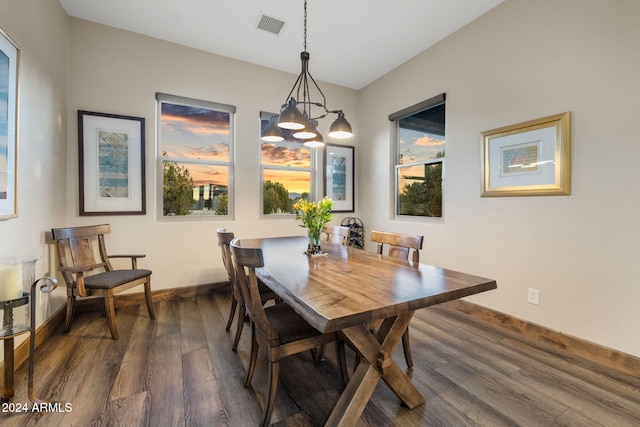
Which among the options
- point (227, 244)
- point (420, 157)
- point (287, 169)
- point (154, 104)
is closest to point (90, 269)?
point (227, 244)

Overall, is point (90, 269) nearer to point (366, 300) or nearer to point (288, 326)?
point (288, 326)

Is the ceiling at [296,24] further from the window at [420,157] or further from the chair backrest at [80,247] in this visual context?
the chair backrest at [80,247]

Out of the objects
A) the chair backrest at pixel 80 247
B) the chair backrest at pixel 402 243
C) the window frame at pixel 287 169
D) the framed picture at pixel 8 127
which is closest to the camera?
the framed picture at pixel 8 127

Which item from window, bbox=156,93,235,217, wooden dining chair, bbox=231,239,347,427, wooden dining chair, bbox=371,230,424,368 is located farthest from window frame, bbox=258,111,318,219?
wooden dining chair, bbox=231,239,347,427

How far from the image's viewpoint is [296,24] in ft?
9.91

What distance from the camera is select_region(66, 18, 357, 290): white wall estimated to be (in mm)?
2994

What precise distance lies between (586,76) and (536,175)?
2.57 feet

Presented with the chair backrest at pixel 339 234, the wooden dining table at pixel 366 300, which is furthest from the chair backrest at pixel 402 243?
the chair backrest at pixel 339 234

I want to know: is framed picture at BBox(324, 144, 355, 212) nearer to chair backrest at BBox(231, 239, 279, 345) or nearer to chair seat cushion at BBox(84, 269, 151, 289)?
chair seat cushion at BBox(84, 269, 151, 289)

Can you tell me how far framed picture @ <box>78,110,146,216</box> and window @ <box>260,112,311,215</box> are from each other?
144 cm

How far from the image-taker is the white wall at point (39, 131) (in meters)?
2.01

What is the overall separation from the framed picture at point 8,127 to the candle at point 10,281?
1.48 ft

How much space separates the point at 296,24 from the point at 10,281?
310 cm

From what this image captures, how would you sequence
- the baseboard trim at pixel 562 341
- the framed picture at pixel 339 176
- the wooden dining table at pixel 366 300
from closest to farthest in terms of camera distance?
the wooden dining table at pixel 366 300, the baseboard trim at pixel 562 341, the framed picture at pixel 339 176
